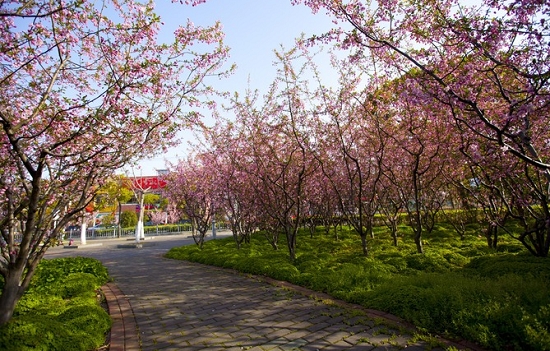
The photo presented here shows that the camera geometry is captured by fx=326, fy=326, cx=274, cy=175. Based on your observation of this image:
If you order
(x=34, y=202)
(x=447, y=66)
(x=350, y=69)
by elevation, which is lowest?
(x=34, y=202)

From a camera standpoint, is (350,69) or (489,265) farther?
(350,69)

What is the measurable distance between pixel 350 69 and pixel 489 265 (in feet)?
22.6

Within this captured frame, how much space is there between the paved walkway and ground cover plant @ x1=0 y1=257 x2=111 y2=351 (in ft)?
1.32

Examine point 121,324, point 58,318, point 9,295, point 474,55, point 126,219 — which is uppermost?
point 474,55

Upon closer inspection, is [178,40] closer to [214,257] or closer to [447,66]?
[447,66]

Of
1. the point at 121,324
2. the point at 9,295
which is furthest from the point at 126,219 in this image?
the point at 9,295

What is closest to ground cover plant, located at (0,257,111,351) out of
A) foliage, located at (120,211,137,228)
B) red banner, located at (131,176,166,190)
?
red banner, located at (131,176,166,190)

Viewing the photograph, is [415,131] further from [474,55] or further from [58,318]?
[58,318]

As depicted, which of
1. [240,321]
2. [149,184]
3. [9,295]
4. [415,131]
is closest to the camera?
[9,295]

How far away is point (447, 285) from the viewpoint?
6.02 meters

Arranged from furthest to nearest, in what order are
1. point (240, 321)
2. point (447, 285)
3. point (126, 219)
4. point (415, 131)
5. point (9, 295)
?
point (126, 219)
point (415, 131)
point (447, 285)
point (240, 321)
point (9, 295)

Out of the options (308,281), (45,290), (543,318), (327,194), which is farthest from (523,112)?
(327,194)

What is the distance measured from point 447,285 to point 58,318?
6.89m

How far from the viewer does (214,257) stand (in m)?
12.6
